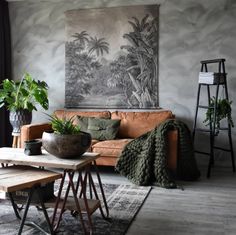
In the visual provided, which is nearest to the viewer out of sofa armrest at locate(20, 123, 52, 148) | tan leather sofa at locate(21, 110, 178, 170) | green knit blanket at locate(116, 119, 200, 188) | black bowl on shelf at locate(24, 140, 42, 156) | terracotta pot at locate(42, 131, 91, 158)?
terracotta pot at locate(42, 131, 91, 158)

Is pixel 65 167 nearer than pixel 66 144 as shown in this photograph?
Yes

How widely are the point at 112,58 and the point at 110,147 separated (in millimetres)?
1618

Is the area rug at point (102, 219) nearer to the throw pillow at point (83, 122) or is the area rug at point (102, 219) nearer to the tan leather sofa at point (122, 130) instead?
the tan leather sofa at point (122, 130)

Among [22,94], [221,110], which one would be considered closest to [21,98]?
[22,94]

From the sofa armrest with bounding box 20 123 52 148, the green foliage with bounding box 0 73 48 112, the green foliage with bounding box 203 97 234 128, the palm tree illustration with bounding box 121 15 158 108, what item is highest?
the palm tree illustration with bounding box 121 15 158 108

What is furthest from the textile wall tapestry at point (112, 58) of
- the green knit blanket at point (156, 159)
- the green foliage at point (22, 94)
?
the green knit blanket at point (156, 159)

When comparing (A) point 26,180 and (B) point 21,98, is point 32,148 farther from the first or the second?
(B) point 21,98

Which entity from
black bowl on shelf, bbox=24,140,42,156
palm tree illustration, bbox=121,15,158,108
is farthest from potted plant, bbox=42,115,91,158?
palm tree illustration, bbox=121,15,158,108

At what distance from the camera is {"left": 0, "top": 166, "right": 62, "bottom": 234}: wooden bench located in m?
2.15

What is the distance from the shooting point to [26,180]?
2248 millimetres

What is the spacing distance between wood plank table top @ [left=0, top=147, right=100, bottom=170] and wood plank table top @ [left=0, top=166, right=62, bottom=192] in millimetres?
97

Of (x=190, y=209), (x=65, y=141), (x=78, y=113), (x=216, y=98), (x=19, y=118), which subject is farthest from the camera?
(x=78, y=113)

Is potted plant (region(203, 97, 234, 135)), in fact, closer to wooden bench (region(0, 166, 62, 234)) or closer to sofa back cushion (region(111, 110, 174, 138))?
sofa back cushion (region(111, 110, 174, 138))

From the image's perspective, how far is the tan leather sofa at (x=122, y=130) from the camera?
12.8 ft
